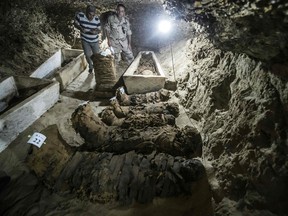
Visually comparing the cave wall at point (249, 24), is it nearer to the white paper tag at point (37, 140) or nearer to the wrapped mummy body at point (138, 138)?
the wrapped mummy body at point (138, 138)

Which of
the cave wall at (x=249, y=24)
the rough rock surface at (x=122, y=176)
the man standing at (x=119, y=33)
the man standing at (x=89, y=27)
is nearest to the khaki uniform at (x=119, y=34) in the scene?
the man standing at (x=119, y=33)

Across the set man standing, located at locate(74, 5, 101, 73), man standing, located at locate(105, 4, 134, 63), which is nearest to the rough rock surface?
man standing, located at locate(74, 5, 101, 73)

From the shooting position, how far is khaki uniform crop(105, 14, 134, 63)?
7.55 meters

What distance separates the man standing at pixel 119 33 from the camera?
294 inches

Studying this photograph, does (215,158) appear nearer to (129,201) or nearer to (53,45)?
(129,201)

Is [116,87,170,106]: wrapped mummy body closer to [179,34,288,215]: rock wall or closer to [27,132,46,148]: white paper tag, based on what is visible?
[179,34,288,215]: rock wall

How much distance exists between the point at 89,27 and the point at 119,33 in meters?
1.20

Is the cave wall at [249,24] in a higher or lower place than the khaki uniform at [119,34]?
higher

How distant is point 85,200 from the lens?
3.67 meters

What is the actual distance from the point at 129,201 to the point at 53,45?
6582mm

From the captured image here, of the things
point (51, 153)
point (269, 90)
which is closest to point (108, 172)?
point (51, 153)

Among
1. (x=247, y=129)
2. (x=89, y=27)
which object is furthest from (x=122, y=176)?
(x=89, y=27)

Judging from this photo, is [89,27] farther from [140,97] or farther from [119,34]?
[140,97]

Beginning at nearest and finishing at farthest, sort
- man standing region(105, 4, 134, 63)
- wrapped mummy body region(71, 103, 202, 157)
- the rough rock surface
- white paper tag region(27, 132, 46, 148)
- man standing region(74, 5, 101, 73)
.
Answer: the rough rock surface → white paper tag region(27, 132, 46, 148) → wrapped mummy body region(71, 103, 202, 157) → man standing region(74, 5, 101, 73) → man standing region(105, 4, 134, 63)
